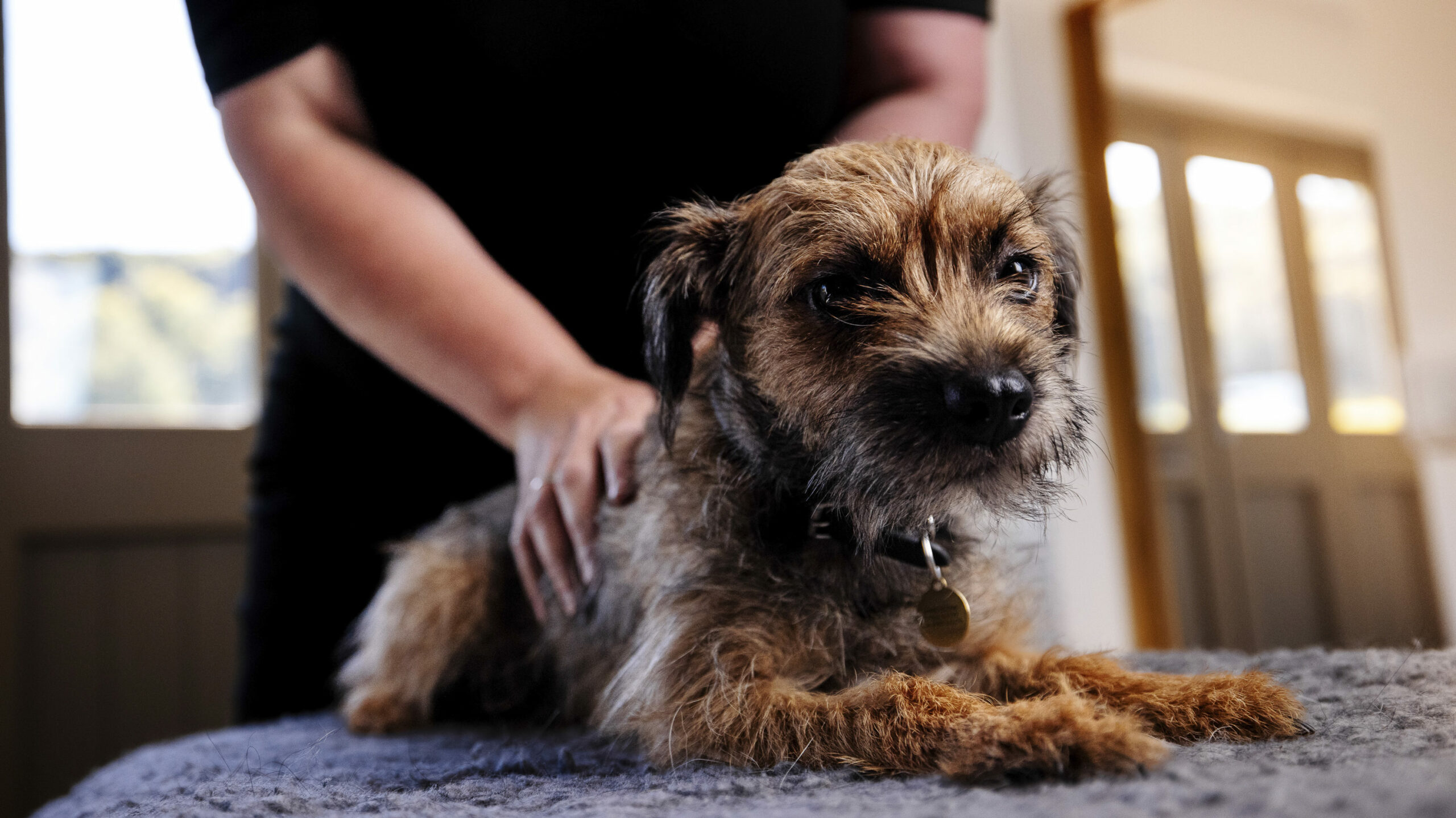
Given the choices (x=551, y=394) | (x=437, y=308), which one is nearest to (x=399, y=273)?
(x=437, y=308)

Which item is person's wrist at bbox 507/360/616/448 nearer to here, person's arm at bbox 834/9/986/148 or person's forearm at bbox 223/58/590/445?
person's forearm at bbox 223/58/590/445

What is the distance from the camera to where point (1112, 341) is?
4199mm

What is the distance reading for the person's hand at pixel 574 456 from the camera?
54.7 inches

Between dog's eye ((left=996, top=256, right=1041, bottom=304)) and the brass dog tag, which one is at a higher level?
dog's eye ((left=996, top=256, right=1041, bottom=304))

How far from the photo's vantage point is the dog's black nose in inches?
41.0

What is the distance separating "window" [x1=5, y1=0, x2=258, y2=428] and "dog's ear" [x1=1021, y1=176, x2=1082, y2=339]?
2.91 meters

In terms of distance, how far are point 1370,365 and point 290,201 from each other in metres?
5.49

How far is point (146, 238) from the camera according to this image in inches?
129

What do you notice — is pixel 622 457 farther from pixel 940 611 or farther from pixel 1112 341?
pixel 1112 341

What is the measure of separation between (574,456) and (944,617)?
1.83 feet

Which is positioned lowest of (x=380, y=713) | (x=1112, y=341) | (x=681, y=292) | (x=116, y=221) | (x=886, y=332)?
(x=380, y=713)

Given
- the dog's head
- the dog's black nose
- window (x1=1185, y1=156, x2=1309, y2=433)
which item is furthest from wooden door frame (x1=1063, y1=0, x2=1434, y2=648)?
the dog's black nose

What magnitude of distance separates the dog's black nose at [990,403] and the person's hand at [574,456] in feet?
1.75

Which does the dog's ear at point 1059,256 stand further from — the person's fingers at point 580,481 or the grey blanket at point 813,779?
the person's fingers at point 580,481
